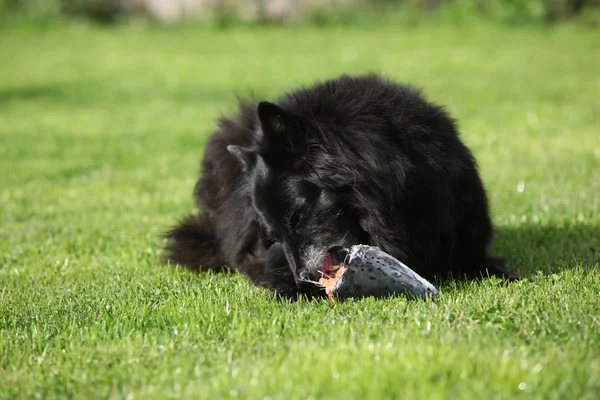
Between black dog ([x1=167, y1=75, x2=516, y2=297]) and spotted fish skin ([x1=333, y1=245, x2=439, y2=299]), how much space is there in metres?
0.19

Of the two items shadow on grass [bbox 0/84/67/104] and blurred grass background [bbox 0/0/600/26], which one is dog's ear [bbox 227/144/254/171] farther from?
blurred grass background [bbox 0/0/600/26]

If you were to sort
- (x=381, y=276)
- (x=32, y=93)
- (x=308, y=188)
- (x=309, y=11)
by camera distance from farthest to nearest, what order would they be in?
(x=309, y=11)
(x=32, y=93)
(x=308, y=188)
(x=381, y=276)

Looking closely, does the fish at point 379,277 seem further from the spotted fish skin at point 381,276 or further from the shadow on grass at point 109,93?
the shadow on grass at point 109,93

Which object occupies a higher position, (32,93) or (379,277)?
(379,277)

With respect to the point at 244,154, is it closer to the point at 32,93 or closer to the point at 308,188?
the point at 308,188

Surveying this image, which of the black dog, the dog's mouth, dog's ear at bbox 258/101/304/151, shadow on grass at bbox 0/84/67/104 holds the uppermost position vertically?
dog's ear at bbox 258/101/304/151

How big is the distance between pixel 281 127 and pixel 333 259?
850 mm

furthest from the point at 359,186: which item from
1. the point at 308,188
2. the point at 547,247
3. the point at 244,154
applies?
the point at 547,247

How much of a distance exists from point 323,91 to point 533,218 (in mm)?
2592

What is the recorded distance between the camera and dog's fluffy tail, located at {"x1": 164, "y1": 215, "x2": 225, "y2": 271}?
206 inches

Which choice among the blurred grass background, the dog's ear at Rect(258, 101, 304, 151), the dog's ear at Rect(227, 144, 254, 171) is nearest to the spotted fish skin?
the dog's ear at Rect(258, 101, 304, 151)

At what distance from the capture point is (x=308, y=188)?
4121mm

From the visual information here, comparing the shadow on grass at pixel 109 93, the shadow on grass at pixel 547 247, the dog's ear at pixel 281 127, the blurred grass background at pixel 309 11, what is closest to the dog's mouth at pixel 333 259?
the dog's ear at pixel 281 127

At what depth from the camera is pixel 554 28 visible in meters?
19.5
